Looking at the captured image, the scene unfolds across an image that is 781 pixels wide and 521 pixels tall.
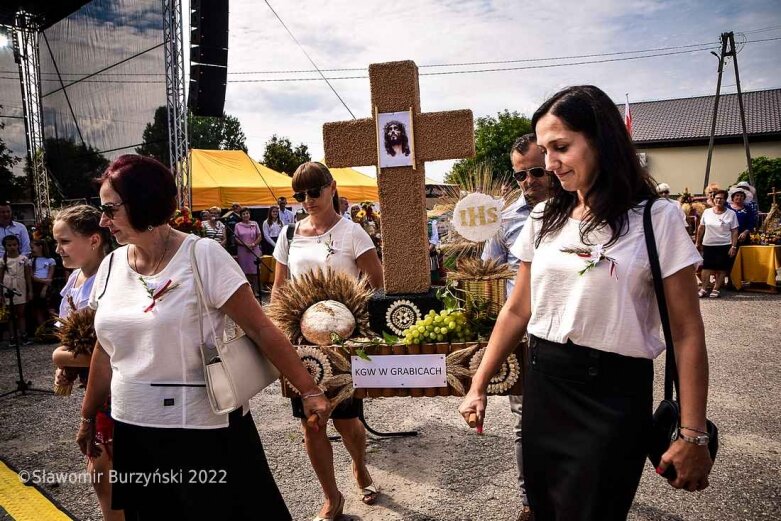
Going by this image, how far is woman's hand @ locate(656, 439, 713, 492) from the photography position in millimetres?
1464

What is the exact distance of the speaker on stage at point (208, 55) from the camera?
9.02 metres

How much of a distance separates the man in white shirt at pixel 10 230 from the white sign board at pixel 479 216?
819 cm

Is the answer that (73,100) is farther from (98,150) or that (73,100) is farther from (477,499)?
(477,499)

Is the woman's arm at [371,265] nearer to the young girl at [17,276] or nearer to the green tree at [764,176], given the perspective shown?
the young girl at [17,276]

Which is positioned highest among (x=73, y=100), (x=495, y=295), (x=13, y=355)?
(x=73, y=100)

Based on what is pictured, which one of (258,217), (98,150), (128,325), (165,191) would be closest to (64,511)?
(128,325)

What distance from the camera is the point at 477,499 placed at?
10.1 feet

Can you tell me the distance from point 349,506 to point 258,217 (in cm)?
1451

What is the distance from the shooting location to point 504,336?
6.39 feet

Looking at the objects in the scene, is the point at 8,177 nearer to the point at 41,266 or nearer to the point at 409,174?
the point at 41,266

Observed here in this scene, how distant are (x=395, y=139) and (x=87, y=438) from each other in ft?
6.16

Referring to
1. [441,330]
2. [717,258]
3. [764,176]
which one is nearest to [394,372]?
[441,330]

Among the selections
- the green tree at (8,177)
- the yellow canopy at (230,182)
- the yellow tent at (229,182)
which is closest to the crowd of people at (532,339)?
the yellow canopy at (230,182)

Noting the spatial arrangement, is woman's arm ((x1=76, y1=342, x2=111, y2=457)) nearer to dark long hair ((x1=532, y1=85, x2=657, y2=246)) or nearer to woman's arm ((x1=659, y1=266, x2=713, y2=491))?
dark long hair ((x1=532, y1=85, x2=657, y2=246))
